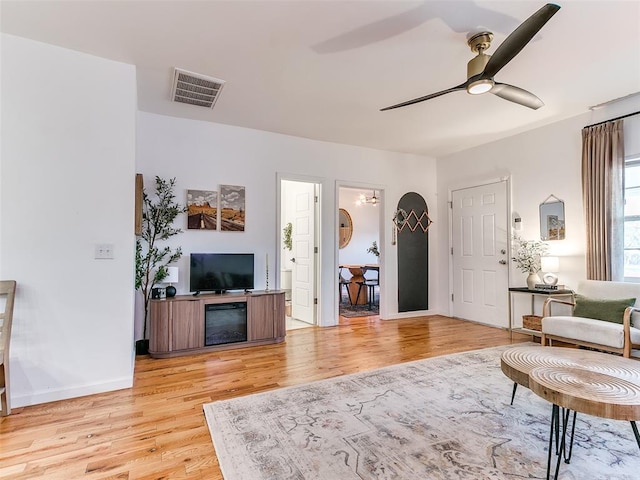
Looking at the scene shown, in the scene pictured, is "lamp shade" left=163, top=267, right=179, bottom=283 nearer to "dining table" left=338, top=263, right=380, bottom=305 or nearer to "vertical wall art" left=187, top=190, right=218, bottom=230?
"vertical wall art" left=187, top=190, right=218, bottom=230

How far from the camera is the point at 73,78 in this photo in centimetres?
264

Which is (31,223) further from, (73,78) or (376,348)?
(376,348)

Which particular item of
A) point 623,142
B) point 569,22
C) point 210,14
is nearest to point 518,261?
point 623,142

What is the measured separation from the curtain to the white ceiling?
43 cm

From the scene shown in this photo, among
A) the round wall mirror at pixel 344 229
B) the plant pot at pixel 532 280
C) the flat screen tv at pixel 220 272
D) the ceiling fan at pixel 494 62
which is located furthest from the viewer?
the round wall mirror at pixel 344 229

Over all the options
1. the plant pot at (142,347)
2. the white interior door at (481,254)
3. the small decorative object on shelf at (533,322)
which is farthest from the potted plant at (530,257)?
the plant pot at (142,347)

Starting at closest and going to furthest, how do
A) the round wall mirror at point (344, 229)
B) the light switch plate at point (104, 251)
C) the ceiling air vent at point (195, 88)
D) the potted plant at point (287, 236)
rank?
the light switch plate at point (104, 251), the ceiling air vent at point (195, 88), the potted plant at point (287, 236), the round wall mirror at point (344, 229)

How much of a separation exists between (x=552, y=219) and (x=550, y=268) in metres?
0.68

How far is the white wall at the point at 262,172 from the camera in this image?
13.0 ft

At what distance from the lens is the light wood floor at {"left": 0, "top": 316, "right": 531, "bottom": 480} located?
5.73ft

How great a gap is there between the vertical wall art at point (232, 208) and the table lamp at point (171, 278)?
818 millimetres

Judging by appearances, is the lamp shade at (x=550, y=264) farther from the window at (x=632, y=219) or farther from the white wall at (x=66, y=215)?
the white wall at (x=66, y=215)

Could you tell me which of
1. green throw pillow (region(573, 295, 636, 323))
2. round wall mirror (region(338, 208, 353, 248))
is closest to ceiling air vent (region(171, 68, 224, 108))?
green throw pillow (region(573, 295, 636, 323))

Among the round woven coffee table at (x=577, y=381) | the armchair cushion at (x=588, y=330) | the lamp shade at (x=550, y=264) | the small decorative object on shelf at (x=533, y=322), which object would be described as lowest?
the small decorative object on shelf at (x=533, y=322)
